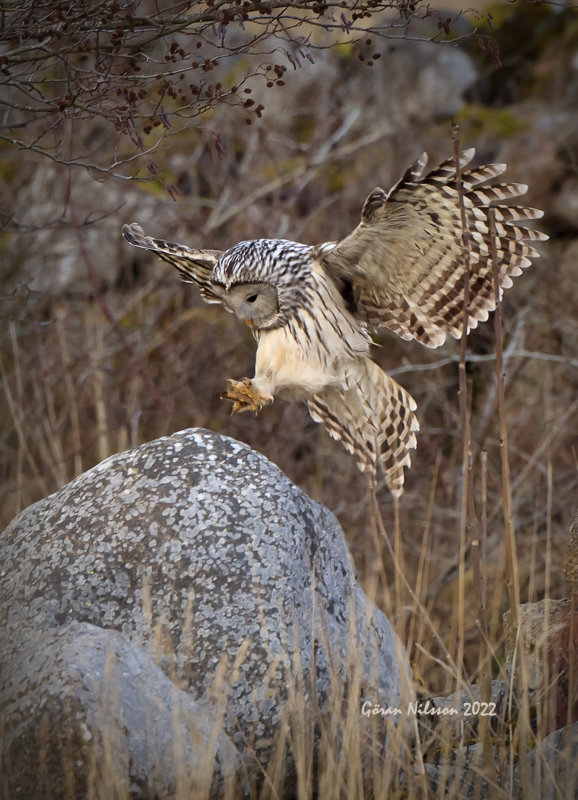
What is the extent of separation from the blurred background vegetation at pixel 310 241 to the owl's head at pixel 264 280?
50.5 inches

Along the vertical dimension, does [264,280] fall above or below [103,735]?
above

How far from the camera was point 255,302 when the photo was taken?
153 inches

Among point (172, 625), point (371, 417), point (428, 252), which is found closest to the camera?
point (172, 625)

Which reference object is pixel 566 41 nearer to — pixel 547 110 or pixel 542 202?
pixel 547 110

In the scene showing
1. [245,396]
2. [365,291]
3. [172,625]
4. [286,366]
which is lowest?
[172,625]

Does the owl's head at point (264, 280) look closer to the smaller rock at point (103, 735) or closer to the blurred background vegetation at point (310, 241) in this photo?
the blurred background vegetation at point (310, 241)

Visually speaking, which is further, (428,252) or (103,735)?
(428,252)

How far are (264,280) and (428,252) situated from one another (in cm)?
67

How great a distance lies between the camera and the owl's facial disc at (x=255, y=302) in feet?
12.6

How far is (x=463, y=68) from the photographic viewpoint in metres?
8.85

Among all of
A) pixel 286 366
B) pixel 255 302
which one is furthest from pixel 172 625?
pixel 255 302

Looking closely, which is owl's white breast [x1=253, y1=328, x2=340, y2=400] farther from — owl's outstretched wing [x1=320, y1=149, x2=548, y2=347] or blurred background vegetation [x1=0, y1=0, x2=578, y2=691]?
blurred background vegetation [x1=0, y1=0, x2=578, y2=691]

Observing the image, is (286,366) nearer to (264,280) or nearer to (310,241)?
(264,280)

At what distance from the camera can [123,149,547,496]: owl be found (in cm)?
354
